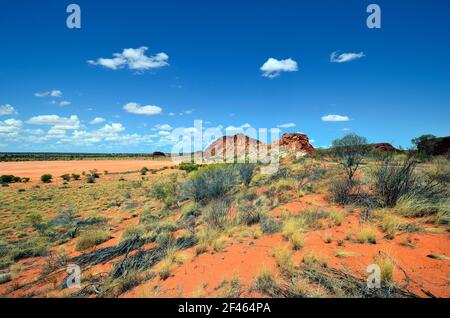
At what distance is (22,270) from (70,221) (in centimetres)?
486

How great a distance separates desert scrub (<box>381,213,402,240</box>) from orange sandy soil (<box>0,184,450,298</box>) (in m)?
0.13

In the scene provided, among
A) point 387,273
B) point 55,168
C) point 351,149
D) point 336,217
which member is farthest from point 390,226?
point 55,168

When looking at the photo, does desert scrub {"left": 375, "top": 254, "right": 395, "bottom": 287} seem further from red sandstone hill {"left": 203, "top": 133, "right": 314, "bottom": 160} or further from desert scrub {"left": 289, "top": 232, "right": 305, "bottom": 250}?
red sandstone hill {"left": 203, "top": 133, "right": 314, "bottom": 160}

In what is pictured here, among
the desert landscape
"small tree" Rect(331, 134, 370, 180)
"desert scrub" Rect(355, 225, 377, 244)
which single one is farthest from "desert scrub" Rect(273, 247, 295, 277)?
"small tree" Rect(331, 134, 370, 180)

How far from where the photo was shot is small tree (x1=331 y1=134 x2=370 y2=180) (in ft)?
46.2

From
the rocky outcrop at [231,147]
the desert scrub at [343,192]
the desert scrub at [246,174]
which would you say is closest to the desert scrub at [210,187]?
the desert scrub at [246,174]

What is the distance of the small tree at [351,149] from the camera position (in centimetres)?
1409

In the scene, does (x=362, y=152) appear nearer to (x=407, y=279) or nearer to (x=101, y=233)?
(x=407, y=279)

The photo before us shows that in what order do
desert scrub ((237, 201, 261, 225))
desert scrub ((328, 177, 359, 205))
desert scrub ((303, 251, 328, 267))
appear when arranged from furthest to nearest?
desert scrub ((328, 177, 359, 205))
desert scrub ((237, 201, 261, 225))
desert scrub ((303, 251, 328, 267))

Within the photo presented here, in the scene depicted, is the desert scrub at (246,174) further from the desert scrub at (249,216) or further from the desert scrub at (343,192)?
the desert scrub at (249,216)

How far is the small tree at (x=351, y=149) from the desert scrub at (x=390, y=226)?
7.79 m
